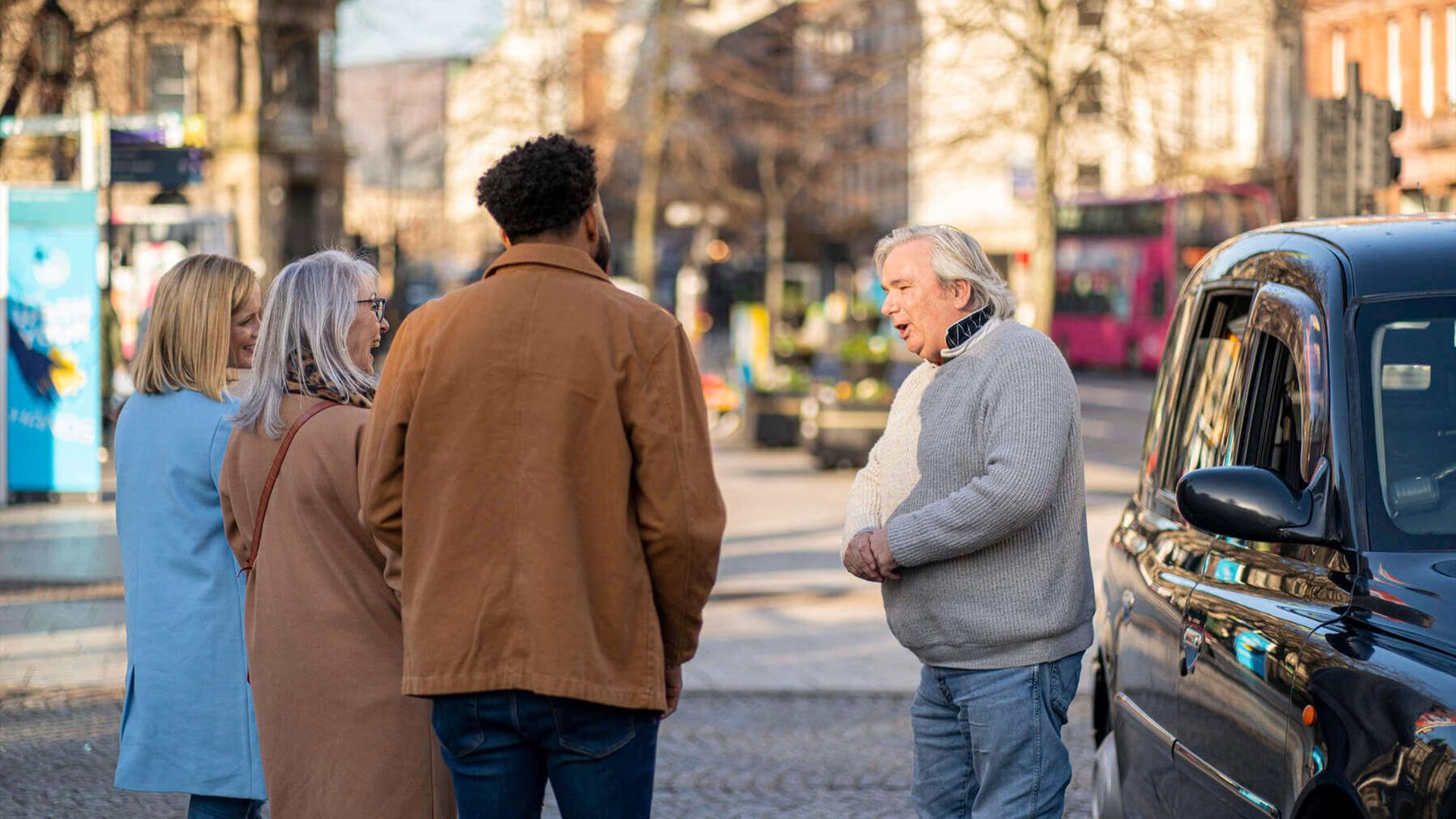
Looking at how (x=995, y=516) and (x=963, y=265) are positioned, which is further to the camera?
(x=963, y=265)

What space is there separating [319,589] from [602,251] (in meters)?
1.00

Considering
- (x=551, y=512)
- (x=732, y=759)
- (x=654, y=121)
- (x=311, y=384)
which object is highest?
(x=654, y=121)

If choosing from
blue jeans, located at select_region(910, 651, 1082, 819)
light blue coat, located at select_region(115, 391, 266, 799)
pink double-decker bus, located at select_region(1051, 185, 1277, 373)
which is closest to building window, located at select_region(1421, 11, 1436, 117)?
pink double-decker bus, located at select_region(1051, 185, 1277, 373)

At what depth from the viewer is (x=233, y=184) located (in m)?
49.7

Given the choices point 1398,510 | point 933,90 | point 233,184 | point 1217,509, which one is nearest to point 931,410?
point 1217,509

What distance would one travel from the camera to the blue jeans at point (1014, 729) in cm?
403

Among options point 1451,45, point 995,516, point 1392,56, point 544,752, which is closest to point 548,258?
point 544,752

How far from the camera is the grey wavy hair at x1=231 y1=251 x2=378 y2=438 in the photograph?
399cm

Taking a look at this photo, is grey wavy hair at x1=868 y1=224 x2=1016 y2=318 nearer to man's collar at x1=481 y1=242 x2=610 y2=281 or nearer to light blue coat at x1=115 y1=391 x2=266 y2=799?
man's collar at x1=481 y1=242 x2=610 y2=281

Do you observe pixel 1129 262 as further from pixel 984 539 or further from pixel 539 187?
pixel 539 187

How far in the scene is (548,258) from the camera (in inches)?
127

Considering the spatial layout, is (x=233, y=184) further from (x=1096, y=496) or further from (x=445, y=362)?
(x=445, y=362)

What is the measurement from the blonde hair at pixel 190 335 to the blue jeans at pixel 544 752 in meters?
1.47

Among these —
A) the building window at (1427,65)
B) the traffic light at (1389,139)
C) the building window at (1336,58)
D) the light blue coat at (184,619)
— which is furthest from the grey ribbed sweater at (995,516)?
the building window at (1336,58)
